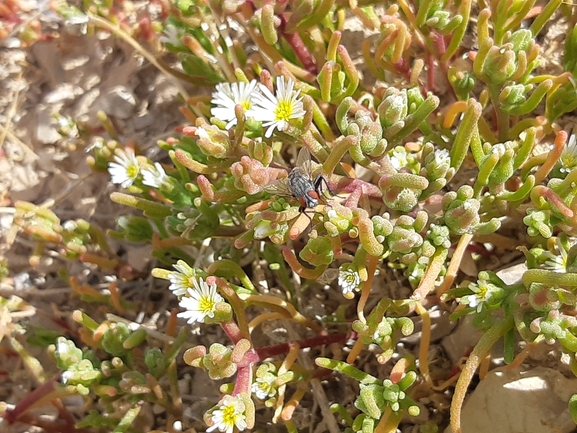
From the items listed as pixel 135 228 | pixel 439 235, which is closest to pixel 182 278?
pixel 135 228

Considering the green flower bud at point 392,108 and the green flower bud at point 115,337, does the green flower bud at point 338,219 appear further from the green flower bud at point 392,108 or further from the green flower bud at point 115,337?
the green flower bud at point 115,337

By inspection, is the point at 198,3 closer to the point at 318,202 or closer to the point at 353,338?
the point at 318,202

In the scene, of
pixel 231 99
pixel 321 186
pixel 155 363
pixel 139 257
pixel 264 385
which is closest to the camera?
pixel 321 186

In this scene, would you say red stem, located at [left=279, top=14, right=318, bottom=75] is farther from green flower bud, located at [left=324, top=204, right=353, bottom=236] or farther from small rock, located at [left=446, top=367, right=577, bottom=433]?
small rock, located at [left=446, top=367, right=577, bottom=433]

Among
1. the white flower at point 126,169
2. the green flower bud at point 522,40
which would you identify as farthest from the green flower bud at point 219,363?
the green flower bud at point 522,40

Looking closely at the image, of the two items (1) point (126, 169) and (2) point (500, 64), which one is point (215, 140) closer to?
(1) point (126, 169)

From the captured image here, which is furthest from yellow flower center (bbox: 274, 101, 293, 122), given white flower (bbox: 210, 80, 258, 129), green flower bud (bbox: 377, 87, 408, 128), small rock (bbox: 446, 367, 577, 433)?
small rock (bbox: 446, 367, 577, 433)
